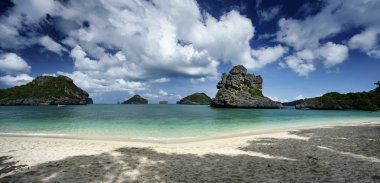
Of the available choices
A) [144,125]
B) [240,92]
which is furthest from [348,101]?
[144,125]

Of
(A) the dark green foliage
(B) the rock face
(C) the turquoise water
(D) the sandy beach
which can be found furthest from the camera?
(B) the rock face

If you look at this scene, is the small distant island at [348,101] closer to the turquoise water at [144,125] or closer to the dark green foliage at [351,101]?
the dark green foliage at [351,101]

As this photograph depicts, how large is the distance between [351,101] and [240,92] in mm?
82545

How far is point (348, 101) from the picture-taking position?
16112 cm

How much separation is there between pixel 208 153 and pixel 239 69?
169 metres

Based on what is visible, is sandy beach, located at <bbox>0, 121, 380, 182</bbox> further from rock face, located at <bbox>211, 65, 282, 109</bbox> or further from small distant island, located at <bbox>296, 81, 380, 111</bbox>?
small distant island, located at <bbox>296, 81, 380, 111</bbox>

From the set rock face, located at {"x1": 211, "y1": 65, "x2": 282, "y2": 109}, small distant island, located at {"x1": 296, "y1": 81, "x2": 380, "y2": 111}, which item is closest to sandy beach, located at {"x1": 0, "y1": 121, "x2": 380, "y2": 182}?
rock face, located at {"x1": 211, "y1": 65, "x2": 282, "y2": 109}

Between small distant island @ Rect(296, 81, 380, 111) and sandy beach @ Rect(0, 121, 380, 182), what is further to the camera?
small distant island @ Rect(296, 81, 380, 111)

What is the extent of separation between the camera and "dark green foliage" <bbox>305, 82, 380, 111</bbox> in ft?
466

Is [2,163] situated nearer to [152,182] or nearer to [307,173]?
[152,182]

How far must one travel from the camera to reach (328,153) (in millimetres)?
12547

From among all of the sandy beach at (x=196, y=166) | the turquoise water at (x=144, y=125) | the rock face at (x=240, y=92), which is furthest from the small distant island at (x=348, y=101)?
the sandy beach at (x=196, y=166)

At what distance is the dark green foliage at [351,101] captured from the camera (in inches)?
5591

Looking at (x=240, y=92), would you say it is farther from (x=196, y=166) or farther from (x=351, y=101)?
(x=196, y=166)
